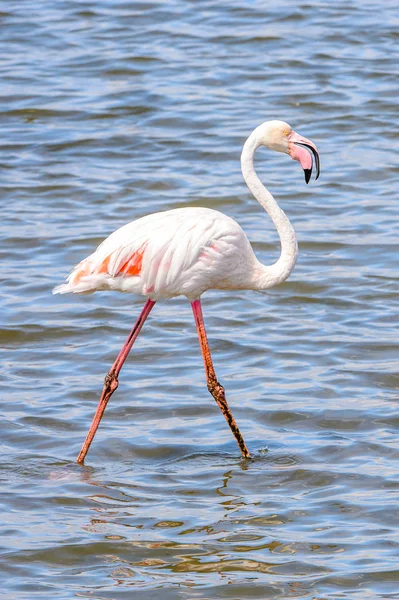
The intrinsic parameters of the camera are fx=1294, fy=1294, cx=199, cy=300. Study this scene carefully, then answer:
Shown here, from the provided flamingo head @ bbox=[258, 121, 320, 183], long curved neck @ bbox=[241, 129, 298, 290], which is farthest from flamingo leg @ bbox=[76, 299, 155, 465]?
flamingo head @ bbox=[258, 121, 320, 183]

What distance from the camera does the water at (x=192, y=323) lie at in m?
6.61

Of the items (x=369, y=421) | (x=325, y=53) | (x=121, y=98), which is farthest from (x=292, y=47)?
(x=369, y=421)

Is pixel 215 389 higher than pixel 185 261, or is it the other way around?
pixel 185 261

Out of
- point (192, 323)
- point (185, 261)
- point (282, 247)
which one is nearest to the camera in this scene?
point (185, 261)

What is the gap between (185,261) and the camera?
7824 millimetres

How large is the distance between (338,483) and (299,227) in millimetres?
5023

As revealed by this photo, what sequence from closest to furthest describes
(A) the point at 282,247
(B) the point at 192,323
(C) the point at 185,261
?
(C) the point at 185,261 < (A) the point at 282,247 < (B) the point at 192,323

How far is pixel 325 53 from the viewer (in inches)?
658

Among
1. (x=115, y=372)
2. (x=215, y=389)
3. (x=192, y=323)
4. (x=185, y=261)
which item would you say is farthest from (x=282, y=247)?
(x=192, y=323)

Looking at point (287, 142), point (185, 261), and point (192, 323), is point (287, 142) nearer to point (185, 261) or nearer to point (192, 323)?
point (185, 261)

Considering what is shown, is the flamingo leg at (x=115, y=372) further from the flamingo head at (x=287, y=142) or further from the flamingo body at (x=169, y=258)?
the flamingo head at (x=287, y=142)

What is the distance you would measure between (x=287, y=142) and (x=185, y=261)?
1.04 meters

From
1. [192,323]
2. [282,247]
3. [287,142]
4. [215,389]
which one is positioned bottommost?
[192,323]

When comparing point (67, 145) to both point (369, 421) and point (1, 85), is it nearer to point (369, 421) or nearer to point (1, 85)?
point (1, 85)
